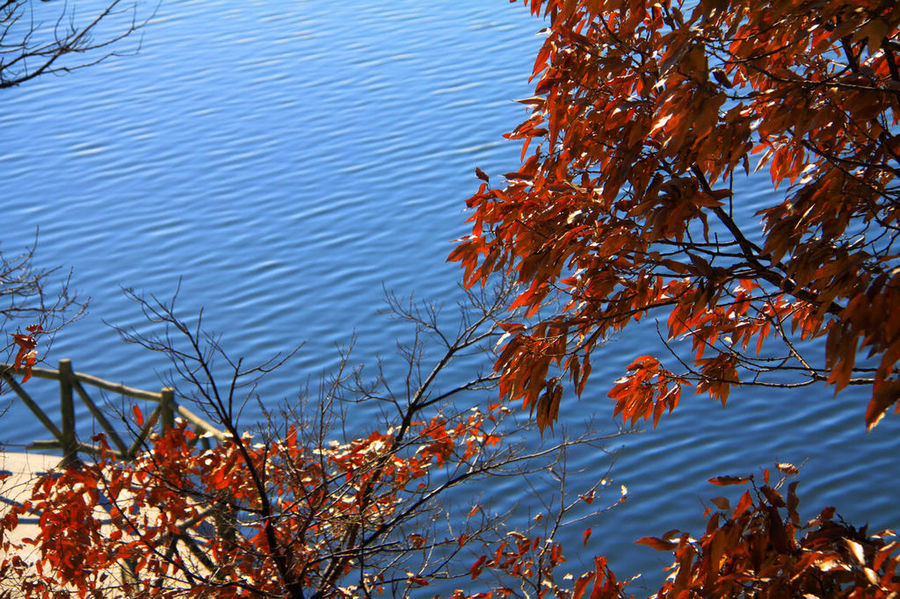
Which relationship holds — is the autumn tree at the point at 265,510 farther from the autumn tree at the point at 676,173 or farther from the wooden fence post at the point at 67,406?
the wooden fence post at the point at 67,406

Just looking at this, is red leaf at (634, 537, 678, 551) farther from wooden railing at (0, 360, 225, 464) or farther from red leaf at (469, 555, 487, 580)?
wooden railing at (0, 360, 225, 464)

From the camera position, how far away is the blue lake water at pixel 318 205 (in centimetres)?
966

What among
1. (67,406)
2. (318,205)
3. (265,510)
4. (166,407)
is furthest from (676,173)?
(318,205)

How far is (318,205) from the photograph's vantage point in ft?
56.8

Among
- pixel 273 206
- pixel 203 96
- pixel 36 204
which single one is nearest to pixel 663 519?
pixel 273 206

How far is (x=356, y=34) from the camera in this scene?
27281 mm

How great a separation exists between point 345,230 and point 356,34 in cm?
1315

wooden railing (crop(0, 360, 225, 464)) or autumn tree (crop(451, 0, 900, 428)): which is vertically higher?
wooden railing (crop(0, 360, 225, 464))

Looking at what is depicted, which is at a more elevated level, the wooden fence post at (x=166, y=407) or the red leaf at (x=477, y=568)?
the wooden fence post at (x=166, y=407)

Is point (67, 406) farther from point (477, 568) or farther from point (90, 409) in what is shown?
point (477, 568)

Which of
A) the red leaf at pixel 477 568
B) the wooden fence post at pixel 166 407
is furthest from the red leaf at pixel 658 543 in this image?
the wooden fence post at pixel 166 407

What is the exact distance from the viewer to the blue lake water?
966cm

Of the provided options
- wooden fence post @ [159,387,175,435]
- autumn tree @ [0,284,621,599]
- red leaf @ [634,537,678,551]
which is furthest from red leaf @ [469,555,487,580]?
wooden fence post @ [159,387,175,435]

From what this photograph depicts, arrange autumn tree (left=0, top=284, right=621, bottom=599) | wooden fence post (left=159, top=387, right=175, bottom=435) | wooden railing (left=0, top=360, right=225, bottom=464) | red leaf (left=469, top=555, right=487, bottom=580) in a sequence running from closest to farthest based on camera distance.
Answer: autumn tree (left=0, top=284, right=621, bottom=599)
red leaf (left=469, top=555, right=487, bottom=580)
wooden railing (left=0, top=360, right=225, bottom=464)
wooden fence post (left=159, top=387, right=175, bottom=435)
